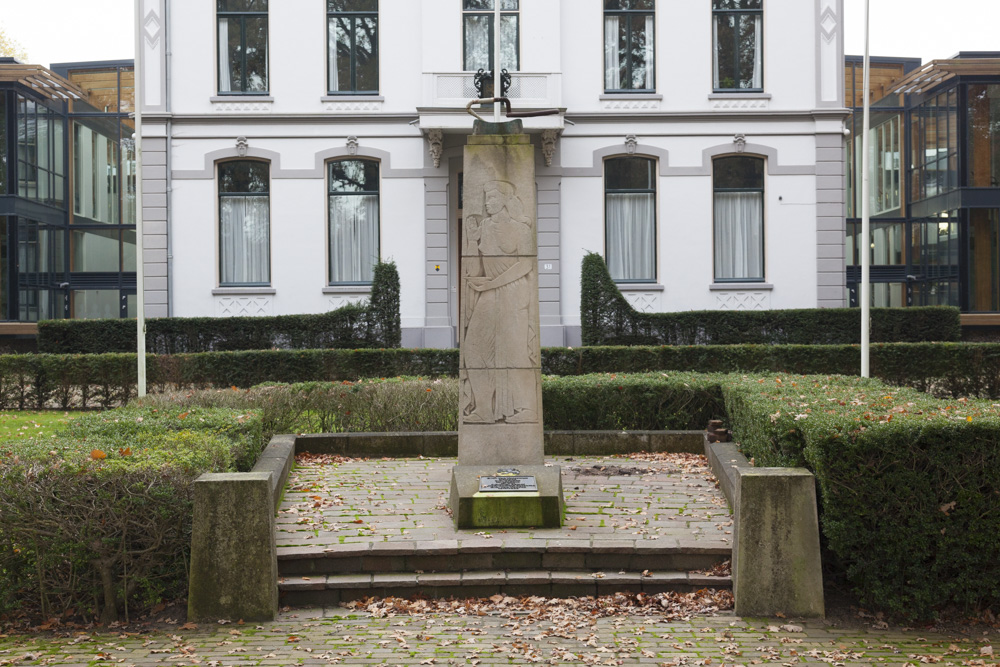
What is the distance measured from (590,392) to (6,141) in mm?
21851

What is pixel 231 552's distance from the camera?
6.64 metres

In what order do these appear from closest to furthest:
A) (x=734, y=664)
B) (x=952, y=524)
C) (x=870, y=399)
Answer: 1. (x=734, y=664)
2. (x=952, y=524)
3. (x=870, y=399)

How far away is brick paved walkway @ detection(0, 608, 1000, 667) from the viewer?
5918 mm

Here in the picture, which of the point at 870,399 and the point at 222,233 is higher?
the point at 222,233

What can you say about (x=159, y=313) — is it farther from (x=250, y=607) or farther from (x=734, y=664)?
(x=734, y=664)

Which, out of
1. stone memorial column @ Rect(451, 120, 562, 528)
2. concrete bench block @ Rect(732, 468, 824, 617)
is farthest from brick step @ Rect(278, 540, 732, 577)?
stone memorial column @ Rect(451, 120, 562, 528)

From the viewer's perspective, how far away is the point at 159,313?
24.2 meters

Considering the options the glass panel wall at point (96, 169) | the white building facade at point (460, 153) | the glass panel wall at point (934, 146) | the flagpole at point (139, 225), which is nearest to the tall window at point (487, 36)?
the white building facade at point (460, 153)

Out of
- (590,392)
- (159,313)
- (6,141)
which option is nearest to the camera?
(590,392)

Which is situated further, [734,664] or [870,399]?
[870,399]

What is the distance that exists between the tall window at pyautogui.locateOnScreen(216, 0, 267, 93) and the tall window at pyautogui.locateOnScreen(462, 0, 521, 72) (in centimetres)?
517

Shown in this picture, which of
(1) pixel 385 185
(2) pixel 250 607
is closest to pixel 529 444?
(2) pixel 250 607

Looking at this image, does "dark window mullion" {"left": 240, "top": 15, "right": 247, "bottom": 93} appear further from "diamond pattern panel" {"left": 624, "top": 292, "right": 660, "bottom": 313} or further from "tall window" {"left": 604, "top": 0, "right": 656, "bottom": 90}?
"diamond pattern panel" {"left": 624, "top": 292, "right": 660, "bottom": 313}

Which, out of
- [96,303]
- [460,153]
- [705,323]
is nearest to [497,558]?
[705,323]
